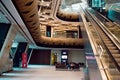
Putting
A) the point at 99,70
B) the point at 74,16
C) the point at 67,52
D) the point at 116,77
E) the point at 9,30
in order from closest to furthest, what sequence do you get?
the point at 116,77 < the point at 99,70 < the point at 9,30 < the point at 74,16 < the point at 67,52

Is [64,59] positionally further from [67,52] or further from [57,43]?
[57,43]

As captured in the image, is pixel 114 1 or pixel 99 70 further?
pixel 114 1

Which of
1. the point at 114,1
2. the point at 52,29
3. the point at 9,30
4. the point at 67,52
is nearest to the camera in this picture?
the point at 9,30

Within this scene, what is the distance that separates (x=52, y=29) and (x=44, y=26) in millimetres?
1219

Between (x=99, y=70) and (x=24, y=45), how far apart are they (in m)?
18.5

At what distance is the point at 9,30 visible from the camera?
12.2 m

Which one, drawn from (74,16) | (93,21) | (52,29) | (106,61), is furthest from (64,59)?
(106,61)

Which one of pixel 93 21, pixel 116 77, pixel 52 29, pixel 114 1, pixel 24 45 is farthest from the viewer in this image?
pixel 52 29

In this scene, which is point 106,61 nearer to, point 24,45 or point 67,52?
point 24,45

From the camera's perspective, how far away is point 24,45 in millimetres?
22594

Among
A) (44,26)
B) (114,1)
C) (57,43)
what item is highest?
(114,1)

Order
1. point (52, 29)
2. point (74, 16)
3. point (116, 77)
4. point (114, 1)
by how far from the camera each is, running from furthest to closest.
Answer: point (52, 29) < point (74, 16) < point (114, 1) < point (116, 77)

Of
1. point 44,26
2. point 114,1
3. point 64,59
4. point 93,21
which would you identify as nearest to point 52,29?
point 44,26

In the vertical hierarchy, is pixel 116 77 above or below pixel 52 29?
above
